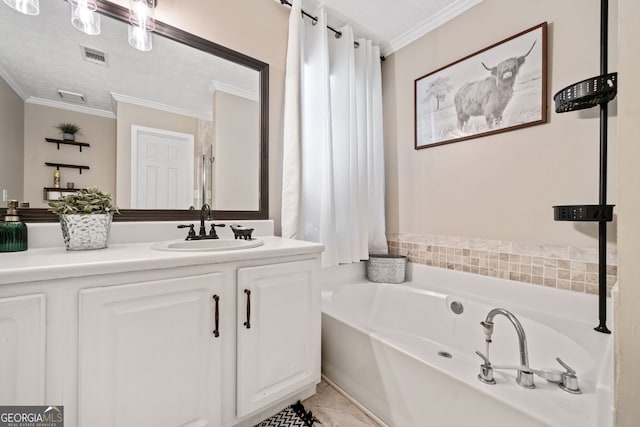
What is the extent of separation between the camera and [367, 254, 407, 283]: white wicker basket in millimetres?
2115

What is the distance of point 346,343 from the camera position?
147cm

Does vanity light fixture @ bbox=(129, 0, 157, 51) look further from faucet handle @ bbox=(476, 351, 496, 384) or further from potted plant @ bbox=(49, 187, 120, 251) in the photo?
faucet handle @ bbox=(476, 351, 496, 384)

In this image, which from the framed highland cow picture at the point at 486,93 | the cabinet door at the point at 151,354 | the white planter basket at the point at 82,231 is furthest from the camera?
the framed highland cow picture at the point at 486,93

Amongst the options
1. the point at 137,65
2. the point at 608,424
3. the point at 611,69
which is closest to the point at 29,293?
the point at 137,65

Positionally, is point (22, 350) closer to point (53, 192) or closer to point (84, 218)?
point (84, 218)

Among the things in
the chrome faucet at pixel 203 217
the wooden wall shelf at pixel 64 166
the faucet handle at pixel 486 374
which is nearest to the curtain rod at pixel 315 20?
the chrome faucet at pixel 203 217

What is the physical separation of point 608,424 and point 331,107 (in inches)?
78.7

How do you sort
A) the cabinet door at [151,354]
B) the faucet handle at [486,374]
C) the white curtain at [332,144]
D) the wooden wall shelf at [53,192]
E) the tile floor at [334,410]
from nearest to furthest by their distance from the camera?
1. the cabinet door at [151,354]
2. the faucet handle at [486,374]
3. the wooden wall shelf at [53,192]
4. the tile floor at [334,410]
5. the white curtain at [332,144]

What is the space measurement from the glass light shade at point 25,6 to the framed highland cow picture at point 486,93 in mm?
2222

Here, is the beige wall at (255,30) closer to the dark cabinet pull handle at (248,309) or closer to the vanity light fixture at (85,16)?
the vanity light fixture at (85,16)

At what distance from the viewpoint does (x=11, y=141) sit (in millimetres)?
1092

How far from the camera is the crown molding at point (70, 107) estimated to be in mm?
1142

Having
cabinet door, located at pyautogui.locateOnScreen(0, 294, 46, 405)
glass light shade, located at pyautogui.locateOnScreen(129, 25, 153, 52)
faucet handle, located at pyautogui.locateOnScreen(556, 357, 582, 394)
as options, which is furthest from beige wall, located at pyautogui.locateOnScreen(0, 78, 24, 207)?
faucet handle, located at pyautogui.locateOnScreen(556, 357, 582, 394)

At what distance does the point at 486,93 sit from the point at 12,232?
8.17ft
